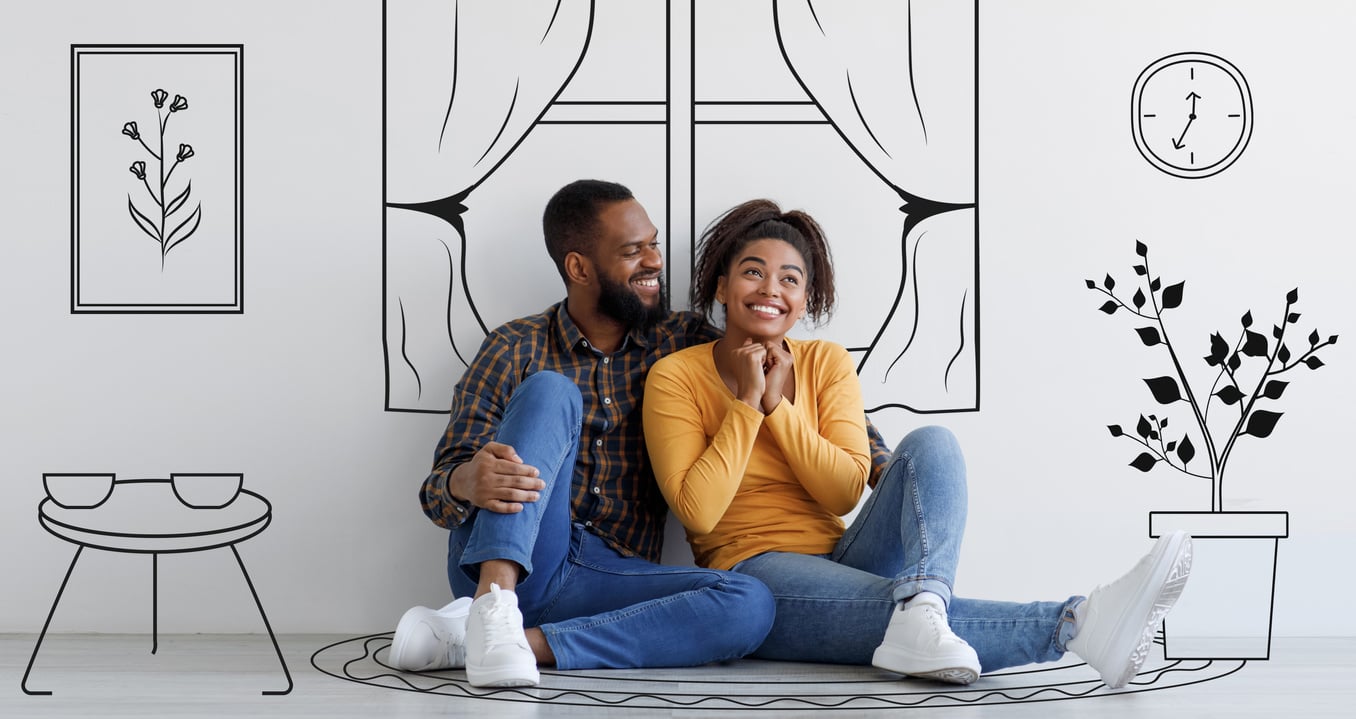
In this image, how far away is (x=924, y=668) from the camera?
1.71 m

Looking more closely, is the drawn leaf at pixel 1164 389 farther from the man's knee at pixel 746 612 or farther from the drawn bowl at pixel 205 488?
the drawn bowl at pixel 205 488

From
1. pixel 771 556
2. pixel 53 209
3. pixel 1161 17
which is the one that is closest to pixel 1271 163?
pixel 1161 17

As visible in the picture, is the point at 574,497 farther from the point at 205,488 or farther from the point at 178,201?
the point at 178,201

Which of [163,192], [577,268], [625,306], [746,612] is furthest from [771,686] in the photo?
[163,192]

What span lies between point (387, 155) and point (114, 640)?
1.13 metres

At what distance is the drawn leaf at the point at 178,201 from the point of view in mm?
2338

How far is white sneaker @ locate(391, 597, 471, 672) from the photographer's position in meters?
1.85

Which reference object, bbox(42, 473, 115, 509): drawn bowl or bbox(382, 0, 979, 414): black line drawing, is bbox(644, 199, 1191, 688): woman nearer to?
bbox(382, 0, 979, 414): black line drawing

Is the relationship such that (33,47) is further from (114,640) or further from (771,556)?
(771,556)

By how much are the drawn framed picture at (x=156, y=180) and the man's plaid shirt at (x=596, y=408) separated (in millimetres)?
615

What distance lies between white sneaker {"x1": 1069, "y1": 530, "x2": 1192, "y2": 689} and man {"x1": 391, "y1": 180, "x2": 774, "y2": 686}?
516 mm

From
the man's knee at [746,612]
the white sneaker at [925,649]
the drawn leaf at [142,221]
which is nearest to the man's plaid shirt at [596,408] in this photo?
the man's knee at [746,612]

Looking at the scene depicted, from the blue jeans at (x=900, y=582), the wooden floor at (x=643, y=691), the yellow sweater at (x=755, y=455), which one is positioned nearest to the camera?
the wooden floor at (x=643, y=691)

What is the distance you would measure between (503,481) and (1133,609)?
99cm
